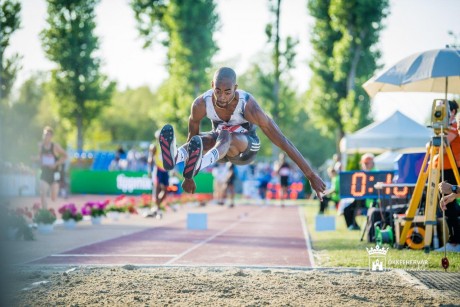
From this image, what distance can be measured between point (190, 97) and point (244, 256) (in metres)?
32.8

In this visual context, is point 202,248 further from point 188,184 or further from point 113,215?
point 113,215

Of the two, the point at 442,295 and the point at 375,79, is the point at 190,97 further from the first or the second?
the point at 442,295

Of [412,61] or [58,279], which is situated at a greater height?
[412,61]

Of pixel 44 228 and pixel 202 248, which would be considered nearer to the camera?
pixel 202 248

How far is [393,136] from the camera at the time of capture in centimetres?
2030

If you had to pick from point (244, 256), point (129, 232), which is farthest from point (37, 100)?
point (244, 256)

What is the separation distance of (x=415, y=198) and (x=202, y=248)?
3.72 metres

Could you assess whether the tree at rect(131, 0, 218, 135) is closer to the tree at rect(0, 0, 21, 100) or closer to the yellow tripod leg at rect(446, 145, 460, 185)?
the tree at rect(0, 0, 21, 100)

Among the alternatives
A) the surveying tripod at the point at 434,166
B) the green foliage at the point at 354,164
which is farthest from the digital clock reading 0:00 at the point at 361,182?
the green foliage at the point at 354,164

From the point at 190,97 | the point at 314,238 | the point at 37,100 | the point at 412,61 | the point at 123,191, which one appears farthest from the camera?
the point at 37,100

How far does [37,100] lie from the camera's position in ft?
208
